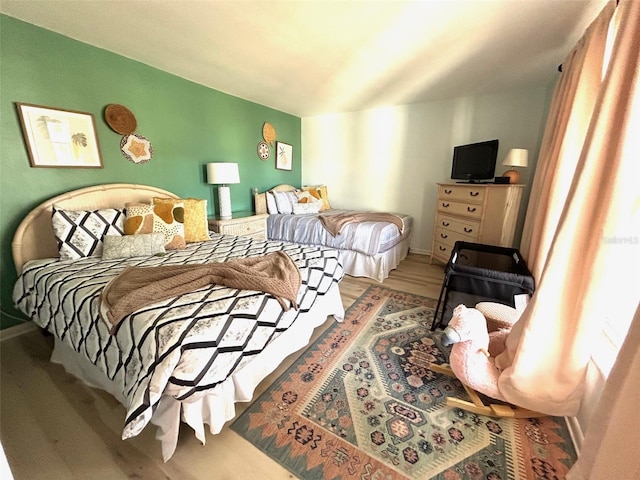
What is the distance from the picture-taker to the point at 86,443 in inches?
45.3

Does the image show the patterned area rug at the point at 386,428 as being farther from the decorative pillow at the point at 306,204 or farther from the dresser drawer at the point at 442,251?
the decorative pillow at the point at 306,204

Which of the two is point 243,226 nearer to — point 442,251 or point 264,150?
point 264,150

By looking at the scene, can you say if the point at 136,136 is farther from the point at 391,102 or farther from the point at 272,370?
the point at 391,102

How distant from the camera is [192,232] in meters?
2.27

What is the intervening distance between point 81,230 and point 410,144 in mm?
4003

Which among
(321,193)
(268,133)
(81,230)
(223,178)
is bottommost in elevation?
(81,230)

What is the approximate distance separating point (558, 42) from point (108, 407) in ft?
13.2

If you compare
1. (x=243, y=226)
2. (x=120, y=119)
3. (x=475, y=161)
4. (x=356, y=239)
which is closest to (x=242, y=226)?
(x=243, y=226)

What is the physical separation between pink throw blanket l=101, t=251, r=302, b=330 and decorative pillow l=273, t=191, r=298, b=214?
2231 mm

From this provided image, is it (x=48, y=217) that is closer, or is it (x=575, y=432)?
(x=575, y=432)

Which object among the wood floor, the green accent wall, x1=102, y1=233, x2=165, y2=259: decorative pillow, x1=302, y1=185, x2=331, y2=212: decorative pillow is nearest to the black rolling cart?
the wood floor

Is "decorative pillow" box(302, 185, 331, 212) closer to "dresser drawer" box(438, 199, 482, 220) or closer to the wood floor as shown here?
"dresser drawer" box(438, 199, 482, 220)

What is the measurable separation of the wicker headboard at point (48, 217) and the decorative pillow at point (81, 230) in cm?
13

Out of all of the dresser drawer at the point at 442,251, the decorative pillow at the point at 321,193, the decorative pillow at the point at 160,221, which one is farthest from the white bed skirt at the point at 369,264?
the decorative pillow at the point at 160,221
